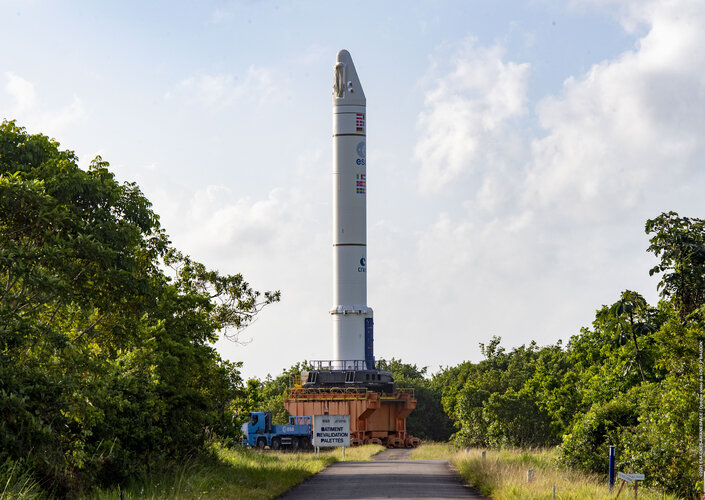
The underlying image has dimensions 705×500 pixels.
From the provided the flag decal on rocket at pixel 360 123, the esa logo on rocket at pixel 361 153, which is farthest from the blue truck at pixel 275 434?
the flag decal on rocket at pixel 360 123

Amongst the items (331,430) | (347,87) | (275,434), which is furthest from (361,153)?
(331,430)

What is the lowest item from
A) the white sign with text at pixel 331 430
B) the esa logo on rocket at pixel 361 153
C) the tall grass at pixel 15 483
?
the tall grass at pixel 15 483

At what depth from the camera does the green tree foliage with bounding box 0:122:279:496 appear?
14.9 metres

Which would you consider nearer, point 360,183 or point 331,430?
point 331,430

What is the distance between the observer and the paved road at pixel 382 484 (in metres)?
22.1

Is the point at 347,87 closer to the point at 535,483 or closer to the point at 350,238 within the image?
the point at 350,238

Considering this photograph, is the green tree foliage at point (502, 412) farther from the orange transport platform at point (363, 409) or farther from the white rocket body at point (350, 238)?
the white rocket body at point (350, 238)

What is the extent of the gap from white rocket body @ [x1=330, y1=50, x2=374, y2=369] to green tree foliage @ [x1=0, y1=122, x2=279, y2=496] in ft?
113

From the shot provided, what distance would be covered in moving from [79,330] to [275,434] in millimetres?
35800

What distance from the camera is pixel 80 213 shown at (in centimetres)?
1834

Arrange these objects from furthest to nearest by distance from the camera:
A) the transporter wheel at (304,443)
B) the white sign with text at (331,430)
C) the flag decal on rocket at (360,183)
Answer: the flag decal on rocket at (360,183), the transporter wheel at (304,443), the white sign with text at (331,430)

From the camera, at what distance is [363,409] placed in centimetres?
5919

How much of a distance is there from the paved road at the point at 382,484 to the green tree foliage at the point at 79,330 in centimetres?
408

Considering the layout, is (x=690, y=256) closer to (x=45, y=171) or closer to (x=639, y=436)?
(x=639, y=436)
